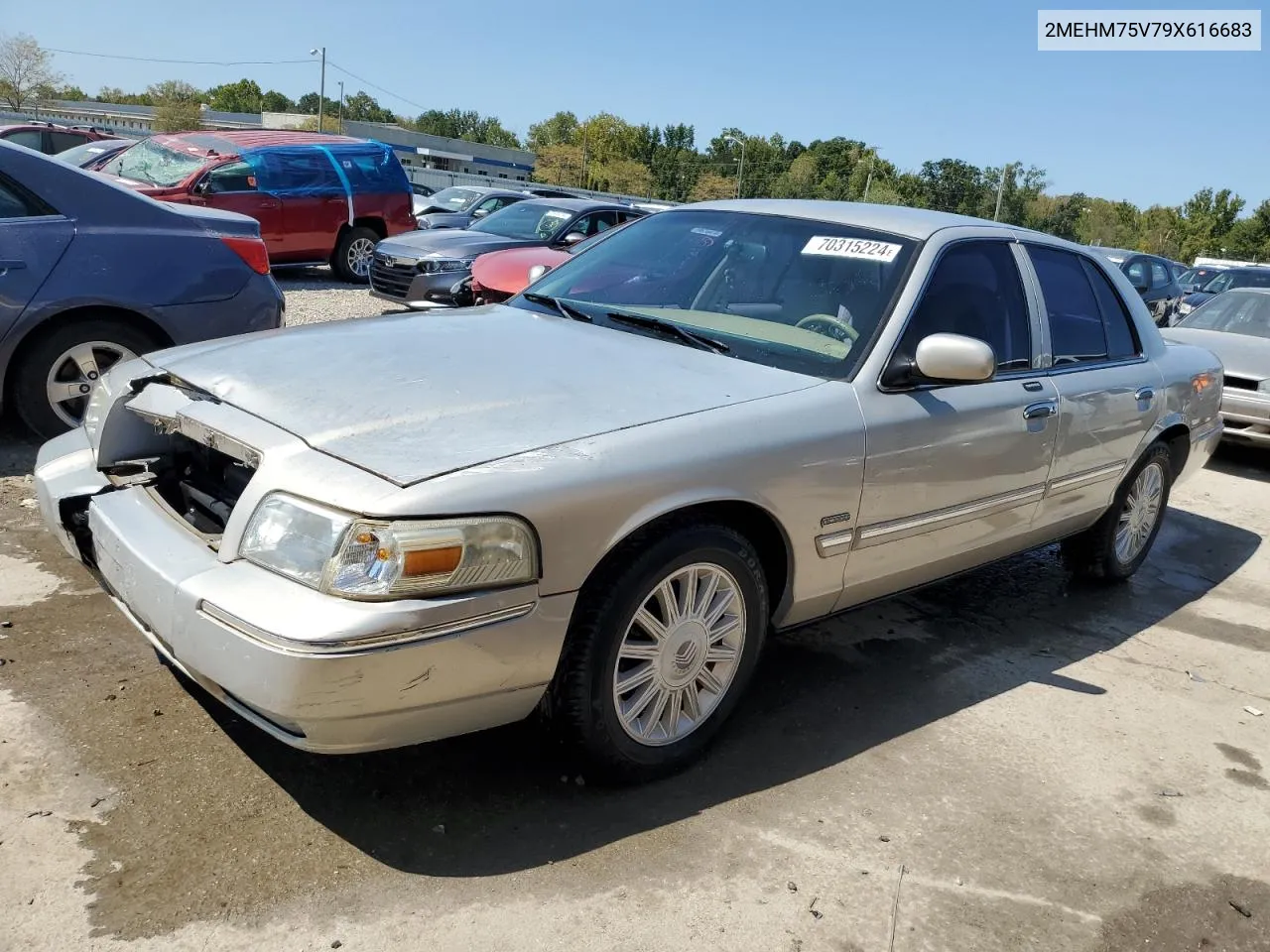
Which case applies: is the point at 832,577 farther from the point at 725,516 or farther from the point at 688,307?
the point at 688,307

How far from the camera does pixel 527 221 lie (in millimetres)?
11703

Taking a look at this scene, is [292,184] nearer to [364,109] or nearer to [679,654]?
[679,654]

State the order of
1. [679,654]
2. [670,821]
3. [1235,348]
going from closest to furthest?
1. [670,821]
2. [679,654]
3. [1235,348]

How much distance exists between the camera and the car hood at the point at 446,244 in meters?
10.6

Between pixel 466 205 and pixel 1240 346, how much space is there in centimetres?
1356

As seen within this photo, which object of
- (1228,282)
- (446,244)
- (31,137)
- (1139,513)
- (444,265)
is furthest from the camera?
(1228,282)

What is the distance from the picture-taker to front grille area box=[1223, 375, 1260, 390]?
8.45m

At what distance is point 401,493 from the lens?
7.45 feet

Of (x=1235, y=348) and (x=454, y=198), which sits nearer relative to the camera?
(x=1235, y=348)

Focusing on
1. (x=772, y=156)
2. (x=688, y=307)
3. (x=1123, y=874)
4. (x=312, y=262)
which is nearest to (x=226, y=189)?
(x=312, y=262)

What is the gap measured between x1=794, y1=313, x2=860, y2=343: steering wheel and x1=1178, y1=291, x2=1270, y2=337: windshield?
24.4 feet

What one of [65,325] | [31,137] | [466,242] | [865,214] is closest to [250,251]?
[65,325]

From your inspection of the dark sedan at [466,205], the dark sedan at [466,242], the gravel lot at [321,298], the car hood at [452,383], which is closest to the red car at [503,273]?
the dark sedan at [466,242]

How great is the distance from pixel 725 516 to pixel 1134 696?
2088 millimetres
